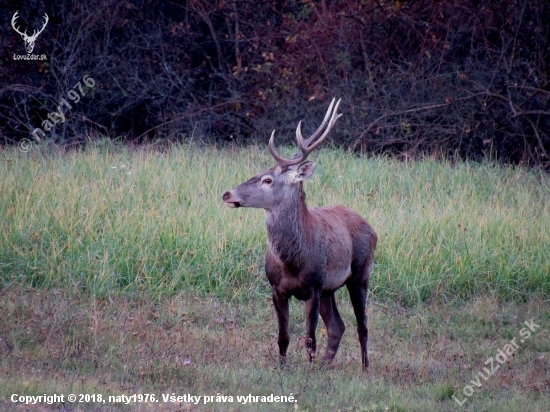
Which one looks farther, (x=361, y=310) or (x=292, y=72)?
(x=292, y=72)

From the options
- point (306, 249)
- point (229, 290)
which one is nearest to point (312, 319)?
point (306, 249)

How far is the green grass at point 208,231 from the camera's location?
8633 mm

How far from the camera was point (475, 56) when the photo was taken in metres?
16.4

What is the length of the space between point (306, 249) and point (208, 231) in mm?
2511

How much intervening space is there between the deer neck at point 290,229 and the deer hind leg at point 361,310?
740 millimetres

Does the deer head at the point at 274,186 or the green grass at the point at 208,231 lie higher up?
the deer head at the point at 274,186

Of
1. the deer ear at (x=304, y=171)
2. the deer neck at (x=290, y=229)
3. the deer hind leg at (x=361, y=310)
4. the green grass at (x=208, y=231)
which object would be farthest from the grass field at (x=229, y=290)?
the deer ear at (x=304, y=171)

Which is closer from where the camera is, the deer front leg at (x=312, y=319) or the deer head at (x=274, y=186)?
the deer front leg at (x=312, y=319)

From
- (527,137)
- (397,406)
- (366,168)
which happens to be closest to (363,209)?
(366,168)

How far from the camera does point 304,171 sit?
727cm

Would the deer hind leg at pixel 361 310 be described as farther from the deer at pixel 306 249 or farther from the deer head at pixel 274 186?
the deer head at pixel 274 186

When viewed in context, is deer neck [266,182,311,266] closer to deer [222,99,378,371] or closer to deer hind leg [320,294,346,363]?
deer [222,99,378,371]

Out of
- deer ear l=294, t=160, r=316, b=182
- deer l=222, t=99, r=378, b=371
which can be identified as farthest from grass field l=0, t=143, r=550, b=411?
deer ear l=294, t=160, r=316, b=182

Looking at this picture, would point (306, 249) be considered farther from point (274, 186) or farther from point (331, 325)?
point (331, 325)
